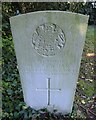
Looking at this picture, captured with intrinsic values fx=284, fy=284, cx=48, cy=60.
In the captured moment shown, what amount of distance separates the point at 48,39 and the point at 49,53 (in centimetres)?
18

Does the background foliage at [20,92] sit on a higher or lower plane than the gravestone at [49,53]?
lower

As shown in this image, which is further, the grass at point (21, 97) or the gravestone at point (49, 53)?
the grass at point (21, 97)

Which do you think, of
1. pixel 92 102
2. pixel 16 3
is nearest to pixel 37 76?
pixel 92 102

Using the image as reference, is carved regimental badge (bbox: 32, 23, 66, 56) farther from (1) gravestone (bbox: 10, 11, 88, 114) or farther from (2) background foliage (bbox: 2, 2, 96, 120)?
(2) background foliage (bbox: 2, 2, 96, 120)

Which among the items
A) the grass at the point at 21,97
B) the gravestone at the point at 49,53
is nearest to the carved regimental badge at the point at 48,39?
the gravestone at the point at 49,53

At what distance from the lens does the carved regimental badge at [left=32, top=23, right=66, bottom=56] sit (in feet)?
11.3

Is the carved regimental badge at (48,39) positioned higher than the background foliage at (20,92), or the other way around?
the carved regimental badge at (48,39)

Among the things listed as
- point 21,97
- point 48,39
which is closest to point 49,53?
point 48,39

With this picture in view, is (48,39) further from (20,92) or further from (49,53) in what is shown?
(20,92)

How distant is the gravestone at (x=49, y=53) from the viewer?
340 cm

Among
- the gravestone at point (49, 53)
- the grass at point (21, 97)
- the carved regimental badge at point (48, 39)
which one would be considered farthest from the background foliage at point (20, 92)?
the carved regimental badge at point (48, 39)

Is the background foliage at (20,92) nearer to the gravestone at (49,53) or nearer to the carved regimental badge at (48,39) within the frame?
the gravestone at (49,53)

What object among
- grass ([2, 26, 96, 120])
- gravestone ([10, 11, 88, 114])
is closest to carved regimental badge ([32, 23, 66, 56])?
gravestone ([10, 11, 88, 114])

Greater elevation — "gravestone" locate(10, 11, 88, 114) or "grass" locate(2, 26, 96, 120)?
"gravestone" locate(10, 11, 88, 114)
